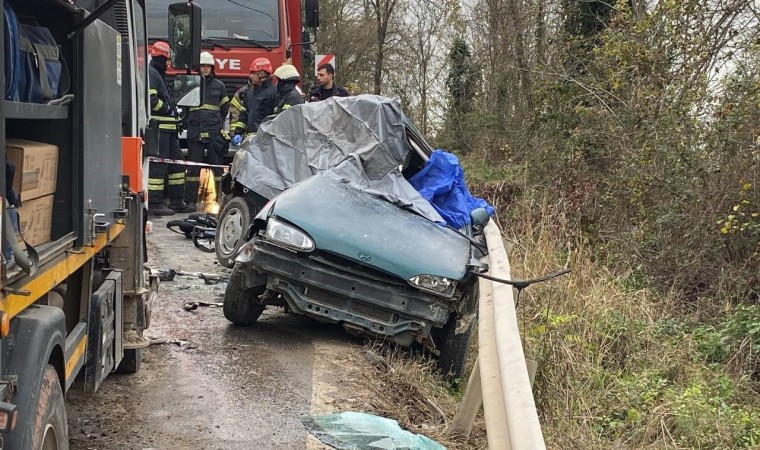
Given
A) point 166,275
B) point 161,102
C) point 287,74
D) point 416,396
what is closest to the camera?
point 416,396

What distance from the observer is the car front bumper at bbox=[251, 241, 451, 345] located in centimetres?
554

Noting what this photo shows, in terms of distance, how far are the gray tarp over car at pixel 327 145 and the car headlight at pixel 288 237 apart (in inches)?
49.9

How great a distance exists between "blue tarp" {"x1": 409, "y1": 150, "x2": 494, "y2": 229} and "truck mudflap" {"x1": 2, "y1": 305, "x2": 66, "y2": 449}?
431 cm

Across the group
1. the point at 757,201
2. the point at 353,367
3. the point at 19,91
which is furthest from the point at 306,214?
the point at 757,201

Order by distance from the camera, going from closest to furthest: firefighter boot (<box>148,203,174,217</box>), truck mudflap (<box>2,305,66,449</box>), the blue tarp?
1. truck mudflap (<box>2,305,66,449</box>)
2. the blue tarp
3. firefighter boot (<box>148,203,174,217</box>)

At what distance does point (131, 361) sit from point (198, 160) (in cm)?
750

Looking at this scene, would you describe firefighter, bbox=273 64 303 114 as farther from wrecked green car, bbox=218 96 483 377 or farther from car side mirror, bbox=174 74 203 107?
wrecked green car, bbox=218 96 483 377

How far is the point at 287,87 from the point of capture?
11.1m

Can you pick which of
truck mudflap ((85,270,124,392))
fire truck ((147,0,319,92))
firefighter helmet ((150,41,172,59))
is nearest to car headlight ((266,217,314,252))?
truck mudflap ((85,270,124,392))

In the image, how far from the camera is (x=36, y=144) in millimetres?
2902

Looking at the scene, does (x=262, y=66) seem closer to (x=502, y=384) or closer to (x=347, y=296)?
(x=347, y=296)

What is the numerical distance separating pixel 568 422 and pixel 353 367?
1439mm

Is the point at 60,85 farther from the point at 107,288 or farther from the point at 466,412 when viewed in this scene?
the point at 466,412

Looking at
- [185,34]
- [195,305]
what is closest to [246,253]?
[195,305]
